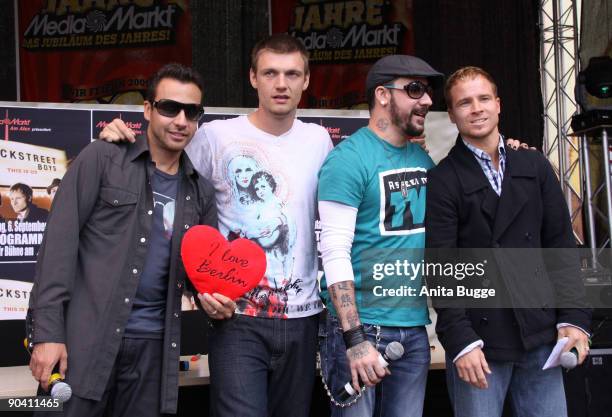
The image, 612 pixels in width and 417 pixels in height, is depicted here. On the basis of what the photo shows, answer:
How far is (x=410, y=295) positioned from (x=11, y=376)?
6.67 feet

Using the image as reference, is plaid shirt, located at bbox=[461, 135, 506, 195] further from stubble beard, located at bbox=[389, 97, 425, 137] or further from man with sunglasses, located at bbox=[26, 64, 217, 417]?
man with sunglasses, located at bbox=[26, 64, 217, 417]

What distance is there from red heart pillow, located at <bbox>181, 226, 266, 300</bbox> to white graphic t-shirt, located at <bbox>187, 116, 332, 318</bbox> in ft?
0.33

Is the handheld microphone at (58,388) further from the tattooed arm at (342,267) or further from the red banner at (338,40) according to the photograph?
the red banner at (338,40)

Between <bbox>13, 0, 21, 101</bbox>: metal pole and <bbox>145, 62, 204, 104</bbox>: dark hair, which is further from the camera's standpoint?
<bbox>13, 0, 21, 101</bbox>: metal pole

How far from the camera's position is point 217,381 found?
2.50 meters

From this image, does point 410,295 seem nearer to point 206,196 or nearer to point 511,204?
point 511,204

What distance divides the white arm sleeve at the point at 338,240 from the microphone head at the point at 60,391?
0.89 metres

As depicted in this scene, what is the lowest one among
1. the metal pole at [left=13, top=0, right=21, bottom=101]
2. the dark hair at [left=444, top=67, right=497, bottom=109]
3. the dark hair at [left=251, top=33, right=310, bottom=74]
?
the dark hair at [left=444, top=67, right=497, bottom=109]

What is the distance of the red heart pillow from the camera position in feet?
7.83

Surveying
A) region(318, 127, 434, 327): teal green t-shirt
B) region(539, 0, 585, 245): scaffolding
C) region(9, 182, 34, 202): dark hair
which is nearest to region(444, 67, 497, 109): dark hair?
region(318, 127, 434, 327): teal green t-shirt

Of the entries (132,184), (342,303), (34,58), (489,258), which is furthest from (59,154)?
(34,58)

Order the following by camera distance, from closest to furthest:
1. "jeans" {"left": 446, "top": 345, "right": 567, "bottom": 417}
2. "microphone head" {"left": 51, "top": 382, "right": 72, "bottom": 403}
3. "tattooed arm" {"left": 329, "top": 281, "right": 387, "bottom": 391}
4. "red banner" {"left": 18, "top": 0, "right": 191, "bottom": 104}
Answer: "microphone head" {"left": 51, "top": 382, "right": 72, "bottom": 403} → "tattooed arm" {"left": 329, "top": 281, "right": 387, "bottom": 391} → "jeans" {"left": 446, "top": 345, "right": 567, "bottom": 417} → "red banner" {"left": 18, "top": 0, "right": 191, "bottom": 104}

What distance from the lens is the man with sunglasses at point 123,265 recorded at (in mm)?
2256

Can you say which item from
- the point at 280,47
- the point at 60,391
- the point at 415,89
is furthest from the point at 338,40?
the point at 60,391
